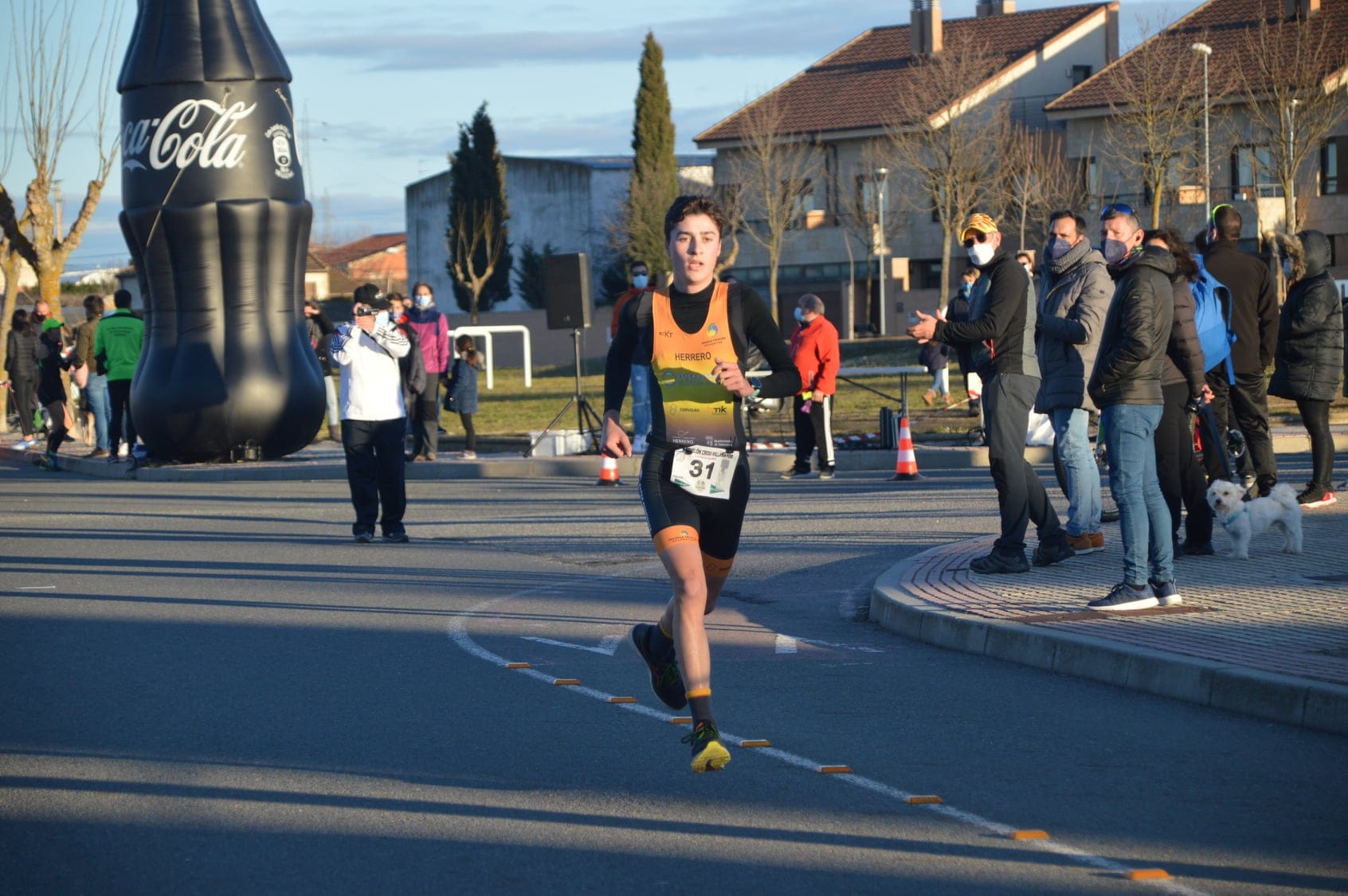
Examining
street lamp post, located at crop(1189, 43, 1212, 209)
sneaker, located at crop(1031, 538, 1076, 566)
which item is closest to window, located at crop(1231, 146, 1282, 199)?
street lamp post, located at crop(1189, 43, 1212, 209)

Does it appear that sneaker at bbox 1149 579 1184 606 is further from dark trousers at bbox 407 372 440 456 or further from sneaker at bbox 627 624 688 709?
dark trousers at bbox 407 372 440 456

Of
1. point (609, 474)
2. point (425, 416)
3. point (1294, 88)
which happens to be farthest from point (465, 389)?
point (1294, 88)

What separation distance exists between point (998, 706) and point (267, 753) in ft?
9.96

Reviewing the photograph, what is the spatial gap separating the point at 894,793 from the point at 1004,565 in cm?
459

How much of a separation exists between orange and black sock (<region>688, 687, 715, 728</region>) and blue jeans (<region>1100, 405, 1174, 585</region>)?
10.8 ft

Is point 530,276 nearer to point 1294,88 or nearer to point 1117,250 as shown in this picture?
point 1294,88

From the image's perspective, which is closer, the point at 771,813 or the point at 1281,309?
the point at 771,813

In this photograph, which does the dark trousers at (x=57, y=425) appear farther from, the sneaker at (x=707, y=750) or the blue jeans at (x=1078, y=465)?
the sneaker at (x=707, y=750)

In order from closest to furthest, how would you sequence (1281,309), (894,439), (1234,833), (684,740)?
(1234,833) → (684,740) → (1281,309) → (894,439)

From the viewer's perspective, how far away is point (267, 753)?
6355 millimetres

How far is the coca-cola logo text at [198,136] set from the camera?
20703mm

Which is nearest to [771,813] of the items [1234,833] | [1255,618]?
[1234,833]

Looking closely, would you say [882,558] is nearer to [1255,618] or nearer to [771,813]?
[1255,618]

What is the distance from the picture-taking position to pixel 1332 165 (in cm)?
5003
